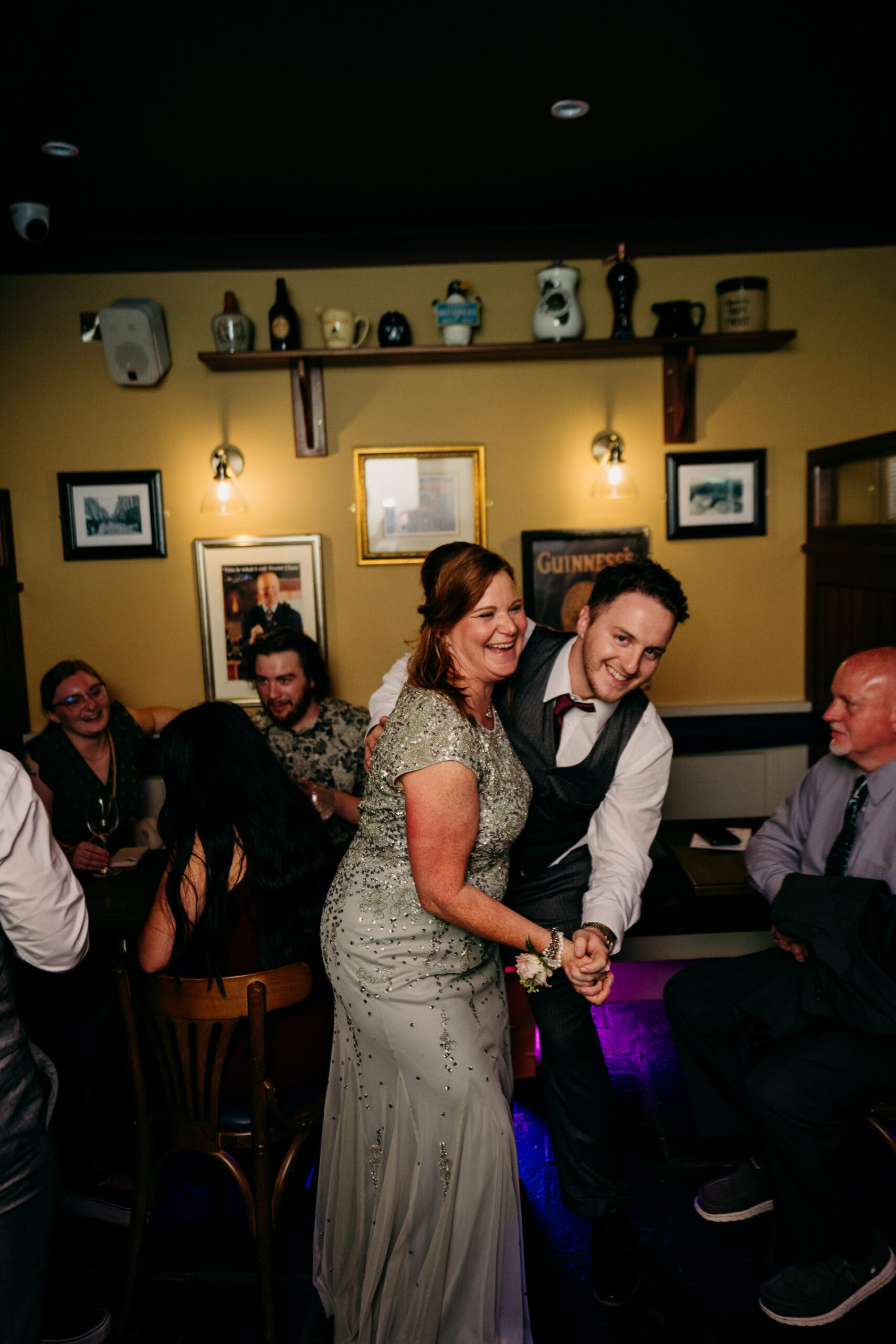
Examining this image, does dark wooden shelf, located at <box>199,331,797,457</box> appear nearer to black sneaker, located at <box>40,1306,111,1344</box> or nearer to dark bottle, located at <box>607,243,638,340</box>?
dark bottle, located at <box>607,243,638,340</box>

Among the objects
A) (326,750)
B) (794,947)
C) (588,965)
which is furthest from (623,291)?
(588,965)

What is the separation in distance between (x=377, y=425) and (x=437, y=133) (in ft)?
4.17

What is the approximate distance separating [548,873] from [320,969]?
2.18ft

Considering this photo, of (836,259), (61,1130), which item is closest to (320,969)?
(61,1130)

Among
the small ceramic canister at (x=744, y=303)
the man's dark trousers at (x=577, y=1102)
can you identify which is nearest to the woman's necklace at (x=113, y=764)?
the man's dark trousers at (x=577, y=1102)

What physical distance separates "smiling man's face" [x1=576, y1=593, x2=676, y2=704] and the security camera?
2578 mm

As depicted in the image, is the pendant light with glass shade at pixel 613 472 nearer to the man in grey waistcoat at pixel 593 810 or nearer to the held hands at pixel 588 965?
the man in grey waistcoat at pixel 593 810

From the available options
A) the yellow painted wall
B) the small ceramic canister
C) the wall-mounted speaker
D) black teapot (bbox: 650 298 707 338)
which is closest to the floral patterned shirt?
the yellow painted wall

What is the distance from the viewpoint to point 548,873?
93.4 inches

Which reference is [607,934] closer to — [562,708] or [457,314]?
[562,708]

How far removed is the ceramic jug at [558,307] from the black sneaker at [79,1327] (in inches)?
137

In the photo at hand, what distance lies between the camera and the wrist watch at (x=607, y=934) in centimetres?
196

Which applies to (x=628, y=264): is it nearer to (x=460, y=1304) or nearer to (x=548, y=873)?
(x=548, y=873)

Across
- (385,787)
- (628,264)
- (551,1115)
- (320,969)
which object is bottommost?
(551,1115)
